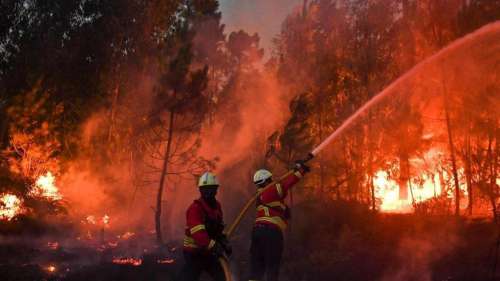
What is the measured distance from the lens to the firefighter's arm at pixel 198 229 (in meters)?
6.83

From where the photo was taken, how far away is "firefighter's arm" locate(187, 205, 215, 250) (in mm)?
6828

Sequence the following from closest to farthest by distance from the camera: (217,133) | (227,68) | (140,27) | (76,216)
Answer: (76,216) → (140,27) → (217,133) → (227,68)

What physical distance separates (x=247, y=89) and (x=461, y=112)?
21.1 metres

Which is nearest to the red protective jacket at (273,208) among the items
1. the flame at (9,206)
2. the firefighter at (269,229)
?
the firefighter at (269,229)

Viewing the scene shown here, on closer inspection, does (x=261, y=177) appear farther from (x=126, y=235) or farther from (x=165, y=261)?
(x=126, y=235)

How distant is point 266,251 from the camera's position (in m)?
8.95

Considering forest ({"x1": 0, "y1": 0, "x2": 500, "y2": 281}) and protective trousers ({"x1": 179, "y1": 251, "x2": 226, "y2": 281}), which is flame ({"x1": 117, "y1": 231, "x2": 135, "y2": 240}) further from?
protective trousers ({"x1": 179, "y1": 251, "x2": 226, "y2": 281})

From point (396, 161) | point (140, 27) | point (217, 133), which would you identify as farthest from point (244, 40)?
point (396, 161)

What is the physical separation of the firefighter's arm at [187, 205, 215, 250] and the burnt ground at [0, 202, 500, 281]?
7042mm

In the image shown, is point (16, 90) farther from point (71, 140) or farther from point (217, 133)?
point (217, 133)

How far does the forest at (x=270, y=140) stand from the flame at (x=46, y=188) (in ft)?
0.21

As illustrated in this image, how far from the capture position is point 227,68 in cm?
5466

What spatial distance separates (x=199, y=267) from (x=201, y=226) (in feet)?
2.47

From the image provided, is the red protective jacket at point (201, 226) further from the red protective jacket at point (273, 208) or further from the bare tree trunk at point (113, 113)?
the bare tree trunk at point (113, 113)
